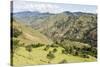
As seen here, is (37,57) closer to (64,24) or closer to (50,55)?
(50,55)

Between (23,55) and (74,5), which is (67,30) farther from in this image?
(23,55)

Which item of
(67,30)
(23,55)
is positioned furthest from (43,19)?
(23,55)

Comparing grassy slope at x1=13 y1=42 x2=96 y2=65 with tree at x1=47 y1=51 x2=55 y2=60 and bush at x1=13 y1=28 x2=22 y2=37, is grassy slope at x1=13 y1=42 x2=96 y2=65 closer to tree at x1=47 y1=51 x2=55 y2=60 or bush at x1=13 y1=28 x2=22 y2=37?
tree at x1=47 y1=51 x2=55 y2=60

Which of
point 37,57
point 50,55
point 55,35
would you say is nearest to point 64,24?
point 55,35

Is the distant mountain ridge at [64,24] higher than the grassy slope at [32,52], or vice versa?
the distant mountain ridge at [64,24]

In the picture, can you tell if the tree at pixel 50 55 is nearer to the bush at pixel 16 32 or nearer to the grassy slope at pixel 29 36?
the grassy slope at pixel 29 36

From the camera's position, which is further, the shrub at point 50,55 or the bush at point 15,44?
the shrub at point 50,55

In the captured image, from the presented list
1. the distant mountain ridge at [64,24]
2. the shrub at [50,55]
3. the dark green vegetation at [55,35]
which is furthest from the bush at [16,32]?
the shrub at [50,55]
